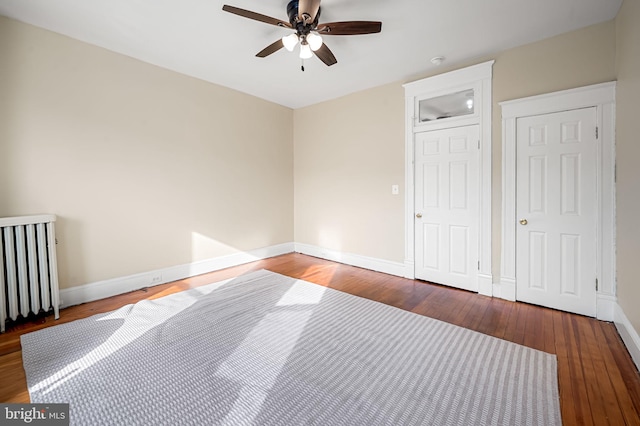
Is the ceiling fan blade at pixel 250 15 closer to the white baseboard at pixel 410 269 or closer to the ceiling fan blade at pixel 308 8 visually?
the ceiling fan blade at pixel 308 8

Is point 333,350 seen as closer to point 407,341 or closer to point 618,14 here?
point 407,341

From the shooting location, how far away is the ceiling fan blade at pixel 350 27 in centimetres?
220

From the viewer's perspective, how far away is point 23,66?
8.48ft

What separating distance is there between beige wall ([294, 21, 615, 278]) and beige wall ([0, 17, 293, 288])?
1055 mm

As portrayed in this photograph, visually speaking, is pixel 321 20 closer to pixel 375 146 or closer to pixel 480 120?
pixel 375 146

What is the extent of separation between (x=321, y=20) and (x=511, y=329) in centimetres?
334

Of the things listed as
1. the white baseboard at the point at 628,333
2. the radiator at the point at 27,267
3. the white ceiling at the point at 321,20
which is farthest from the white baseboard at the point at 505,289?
the radiator at the point at 27,267

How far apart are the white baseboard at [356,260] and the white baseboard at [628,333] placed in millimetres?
2095

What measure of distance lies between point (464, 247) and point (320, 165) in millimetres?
2704

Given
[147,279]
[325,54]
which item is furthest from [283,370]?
[325,54]

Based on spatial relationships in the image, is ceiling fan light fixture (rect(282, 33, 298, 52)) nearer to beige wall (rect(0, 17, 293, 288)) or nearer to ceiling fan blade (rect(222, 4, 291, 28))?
ceiling fan blade (rect(222, 4, 291, 28))

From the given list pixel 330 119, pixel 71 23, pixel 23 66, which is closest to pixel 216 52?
pixel 71 23

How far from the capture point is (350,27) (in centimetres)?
225

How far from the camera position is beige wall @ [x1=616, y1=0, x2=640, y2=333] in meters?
2.00
